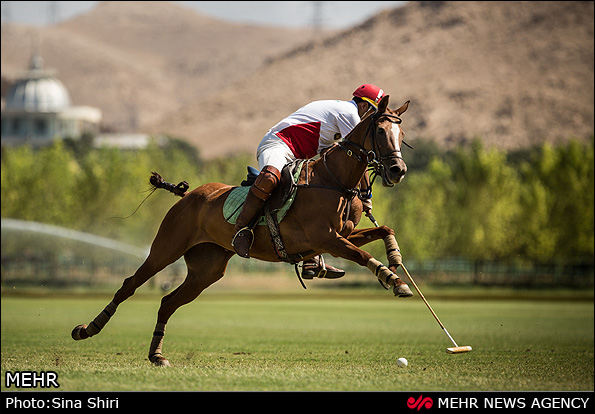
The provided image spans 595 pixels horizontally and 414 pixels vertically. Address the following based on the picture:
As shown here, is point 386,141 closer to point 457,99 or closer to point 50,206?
point 50,206

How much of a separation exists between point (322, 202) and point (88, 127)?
171154 millimetres

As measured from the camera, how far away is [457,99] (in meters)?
167

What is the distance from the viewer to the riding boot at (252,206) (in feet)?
44.0

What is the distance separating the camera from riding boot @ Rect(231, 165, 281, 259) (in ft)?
44.0

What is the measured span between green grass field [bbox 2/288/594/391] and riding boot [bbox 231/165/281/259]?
6.07 ft

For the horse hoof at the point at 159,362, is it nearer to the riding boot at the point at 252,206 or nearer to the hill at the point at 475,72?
the riding boot at the point at 252,206

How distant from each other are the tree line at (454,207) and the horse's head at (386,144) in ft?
141

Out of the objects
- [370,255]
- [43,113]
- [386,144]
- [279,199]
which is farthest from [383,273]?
[43,113]

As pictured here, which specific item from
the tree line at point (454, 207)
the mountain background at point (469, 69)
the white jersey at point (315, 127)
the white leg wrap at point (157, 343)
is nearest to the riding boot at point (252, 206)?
the white jersey at point (315, 127)

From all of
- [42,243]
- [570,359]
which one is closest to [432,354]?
[570,359]

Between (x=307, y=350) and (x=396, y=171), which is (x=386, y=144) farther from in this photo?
(x=307, y=350)

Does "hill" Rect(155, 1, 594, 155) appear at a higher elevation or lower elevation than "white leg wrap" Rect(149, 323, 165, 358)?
higher

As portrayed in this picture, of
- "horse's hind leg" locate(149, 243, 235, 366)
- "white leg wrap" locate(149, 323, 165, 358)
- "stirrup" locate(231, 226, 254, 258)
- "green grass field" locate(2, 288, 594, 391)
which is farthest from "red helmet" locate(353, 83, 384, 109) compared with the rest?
"white leg wrap" locate(149, 323, 165, 358)

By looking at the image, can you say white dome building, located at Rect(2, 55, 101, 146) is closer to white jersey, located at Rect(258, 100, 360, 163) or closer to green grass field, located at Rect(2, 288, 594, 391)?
green grass field, located at Rect(2, 288, 594, 391)
